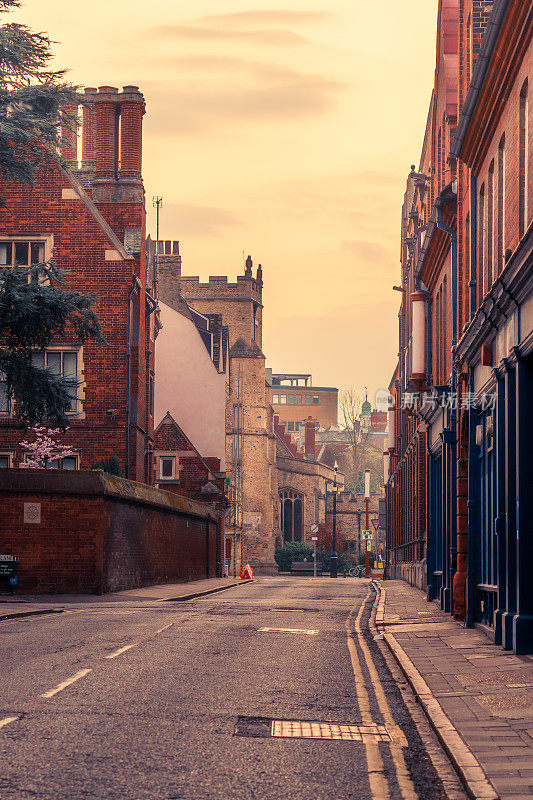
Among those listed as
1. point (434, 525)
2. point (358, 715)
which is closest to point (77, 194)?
point (434, 525)

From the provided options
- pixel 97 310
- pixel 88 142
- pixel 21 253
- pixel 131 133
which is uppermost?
pixel 88 142

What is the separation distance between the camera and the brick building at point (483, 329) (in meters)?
14.4

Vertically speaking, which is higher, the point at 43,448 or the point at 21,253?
the point at 21,253

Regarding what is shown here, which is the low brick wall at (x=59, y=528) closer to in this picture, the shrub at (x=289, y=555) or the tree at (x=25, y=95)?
the tree at (x=25, y=95)

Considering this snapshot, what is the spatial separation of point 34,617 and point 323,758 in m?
12.9

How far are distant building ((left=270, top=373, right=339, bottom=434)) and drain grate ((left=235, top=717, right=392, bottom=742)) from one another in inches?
6305

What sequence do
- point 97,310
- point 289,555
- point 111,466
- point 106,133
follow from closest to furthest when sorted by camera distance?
point 111,466, point 97,310, point 106,133, point 289,555

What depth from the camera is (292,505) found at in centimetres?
10375

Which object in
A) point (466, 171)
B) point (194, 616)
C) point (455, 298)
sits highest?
point (466, 171)

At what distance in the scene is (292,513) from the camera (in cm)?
10356

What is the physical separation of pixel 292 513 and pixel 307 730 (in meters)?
95.1

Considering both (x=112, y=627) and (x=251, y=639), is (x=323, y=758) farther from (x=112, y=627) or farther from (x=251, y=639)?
(x=112, y=627)

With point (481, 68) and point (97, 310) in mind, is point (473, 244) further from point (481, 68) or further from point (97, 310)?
point (97, 310)

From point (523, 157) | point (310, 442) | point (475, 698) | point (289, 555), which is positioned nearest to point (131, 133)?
point (523, 157)
